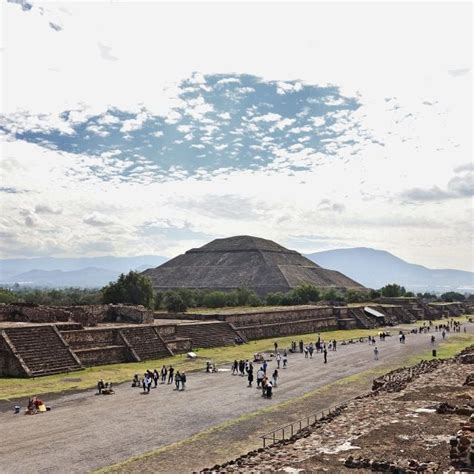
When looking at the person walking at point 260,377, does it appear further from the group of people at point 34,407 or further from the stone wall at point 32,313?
the stone wall at point 32,313

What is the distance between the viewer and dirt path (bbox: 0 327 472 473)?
1717 centimetres

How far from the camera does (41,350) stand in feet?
107

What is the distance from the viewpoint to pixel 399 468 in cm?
1372

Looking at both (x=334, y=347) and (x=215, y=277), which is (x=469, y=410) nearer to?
(x=334, y=347)

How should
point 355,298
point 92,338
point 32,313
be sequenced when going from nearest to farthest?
point 92,338 < point 32,313 < point 355,298

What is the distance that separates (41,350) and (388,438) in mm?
23336

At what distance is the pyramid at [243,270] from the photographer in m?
129

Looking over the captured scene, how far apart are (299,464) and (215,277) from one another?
120998mm

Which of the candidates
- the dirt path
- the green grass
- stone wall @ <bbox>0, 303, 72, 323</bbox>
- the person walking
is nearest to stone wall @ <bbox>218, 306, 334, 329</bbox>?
the green grass

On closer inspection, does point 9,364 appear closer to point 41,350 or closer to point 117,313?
point 41,350

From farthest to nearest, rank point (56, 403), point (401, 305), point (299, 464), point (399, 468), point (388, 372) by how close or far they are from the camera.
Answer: point (401, 305) < point (388, 372) < point (56, 403) < point (299, 464) < point (399, 468)

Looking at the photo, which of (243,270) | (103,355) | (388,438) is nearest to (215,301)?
(103,355)

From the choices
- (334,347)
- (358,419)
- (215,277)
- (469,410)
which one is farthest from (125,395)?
(215,277)

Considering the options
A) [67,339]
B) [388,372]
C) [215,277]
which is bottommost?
[388,372]
